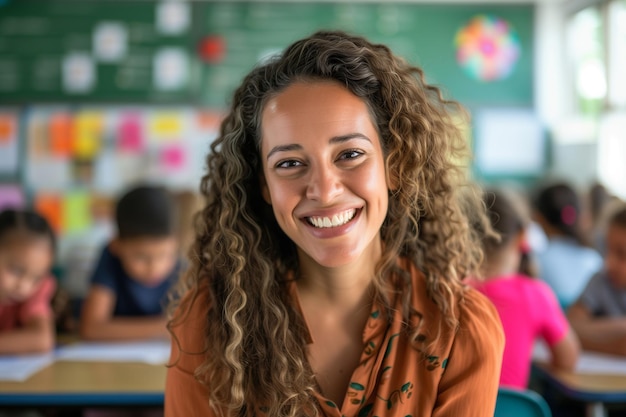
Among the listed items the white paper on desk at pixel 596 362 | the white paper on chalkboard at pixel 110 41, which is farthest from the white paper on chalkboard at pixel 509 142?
the white paper on chalkboard at pixel 110 41

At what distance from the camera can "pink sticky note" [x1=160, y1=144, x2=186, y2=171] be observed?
189 inches

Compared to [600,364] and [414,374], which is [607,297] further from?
[414,374]

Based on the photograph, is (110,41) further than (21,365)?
Yes

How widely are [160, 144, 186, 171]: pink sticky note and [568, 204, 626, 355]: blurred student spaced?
10.3 ft

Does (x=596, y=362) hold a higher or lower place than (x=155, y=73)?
lower

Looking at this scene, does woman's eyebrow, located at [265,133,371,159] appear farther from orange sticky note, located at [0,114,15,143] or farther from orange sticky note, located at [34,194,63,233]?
orange sticky note, located at [0,114,15,143]

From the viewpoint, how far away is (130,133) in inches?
187

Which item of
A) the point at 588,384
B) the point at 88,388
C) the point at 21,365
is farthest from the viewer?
the point at 21,365

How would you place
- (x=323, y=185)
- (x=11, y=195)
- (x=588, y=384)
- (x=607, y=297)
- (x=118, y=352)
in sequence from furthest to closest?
(x=11, y=195) → (x=607, y=297) → (x=118, y=352) → (x=588, y=384) → (x=323, y=185)

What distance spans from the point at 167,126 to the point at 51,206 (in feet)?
3.44

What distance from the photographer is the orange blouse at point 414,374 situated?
1316mm

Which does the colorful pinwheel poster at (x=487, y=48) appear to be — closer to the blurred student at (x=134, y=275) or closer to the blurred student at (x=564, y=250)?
the blurred student at (x=564, y=250)

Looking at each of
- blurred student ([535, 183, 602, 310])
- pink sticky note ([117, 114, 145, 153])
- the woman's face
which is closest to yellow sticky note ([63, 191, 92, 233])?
pink sticky note ([117, 114, 145, 153])

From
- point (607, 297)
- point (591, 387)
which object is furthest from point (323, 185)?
point (607, 297)
